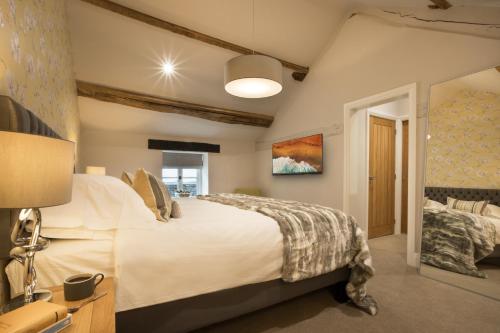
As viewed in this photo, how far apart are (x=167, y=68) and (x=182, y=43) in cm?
55

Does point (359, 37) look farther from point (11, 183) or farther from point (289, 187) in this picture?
point (11, 183)

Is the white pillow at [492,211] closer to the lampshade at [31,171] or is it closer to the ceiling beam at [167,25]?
the lampshade at [31,171]

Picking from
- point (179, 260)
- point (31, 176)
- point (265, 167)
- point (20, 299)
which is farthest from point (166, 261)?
point (265, 167)

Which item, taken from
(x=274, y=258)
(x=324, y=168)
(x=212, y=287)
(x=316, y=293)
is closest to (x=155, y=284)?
(x=212, y=287)

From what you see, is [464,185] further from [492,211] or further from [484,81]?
[484,81]

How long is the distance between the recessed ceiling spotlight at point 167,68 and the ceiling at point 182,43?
0.08m

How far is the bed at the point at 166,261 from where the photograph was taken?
114cm

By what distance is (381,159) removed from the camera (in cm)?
415

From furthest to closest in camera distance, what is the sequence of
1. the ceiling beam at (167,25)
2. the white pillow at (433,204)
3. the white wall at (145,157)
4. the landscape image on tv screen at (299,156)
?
the white wall at (145,157)
the landscape image on tv screen at (299,156)
the ceiling beam at (167,25)
the white pillow at (433,204)

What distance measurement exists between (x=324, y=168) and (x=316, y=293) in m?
2.42

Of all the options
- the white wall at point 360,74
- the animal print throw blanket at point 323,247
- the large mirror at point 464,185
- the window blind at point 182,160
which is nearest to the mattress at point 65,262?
the animal print throw blanket at point 323,247

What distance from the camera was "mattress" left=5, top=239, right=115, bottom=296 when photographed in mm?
1013

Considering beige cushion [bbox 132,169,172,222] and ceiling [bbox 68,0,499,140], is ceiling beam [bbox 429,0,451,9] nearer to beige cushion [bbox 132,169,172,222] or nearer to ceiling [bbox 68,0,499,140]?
ceiling [bbox 68,0,499,140]

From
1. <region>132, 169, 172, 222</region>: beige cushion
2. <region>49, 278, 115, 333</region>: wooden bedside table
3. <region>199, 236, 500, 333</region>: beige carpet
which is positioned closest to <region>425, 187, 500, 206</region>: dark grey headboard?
<region>199, 236, 500, 333</region>: beige carpet
